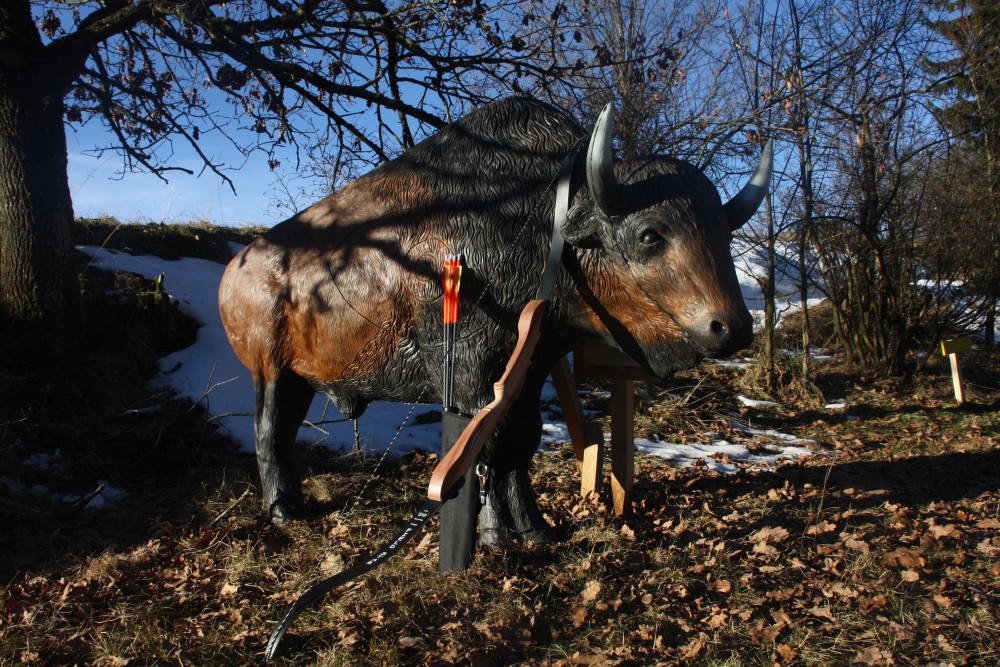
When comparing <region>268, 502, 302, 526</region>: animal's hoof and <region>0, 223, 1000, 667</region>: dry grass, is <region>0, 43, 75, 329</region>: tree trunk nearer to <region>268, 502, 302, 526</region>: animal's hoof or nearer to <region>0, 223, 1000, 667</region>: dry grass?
<region>0, 223, 1000, 667</region>: dry grass

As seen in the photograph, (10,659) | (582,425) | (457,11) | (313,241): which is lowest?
(10,659)

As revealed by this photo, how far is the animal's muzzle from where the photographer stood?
271 cm

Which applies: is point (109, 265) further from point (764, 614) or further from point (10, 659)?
point (764, 614)

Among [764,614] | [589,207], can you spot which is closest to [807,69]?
[589,207]

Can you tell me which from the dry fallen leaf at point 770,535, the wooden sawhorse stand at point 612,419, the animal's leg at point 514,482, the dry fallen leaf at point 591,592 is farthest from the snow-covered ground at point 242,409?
the dry fallen leaf at point 591,592

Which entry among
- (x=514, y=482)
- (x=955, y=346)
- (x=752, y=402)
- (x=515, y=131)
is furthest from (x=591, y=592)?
(x=955, y=346)

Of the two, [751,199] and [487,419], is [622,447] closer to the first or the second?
[751,199]

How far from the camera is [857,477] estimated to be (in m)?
5.00

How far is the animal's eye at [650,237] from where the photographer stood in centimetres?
289

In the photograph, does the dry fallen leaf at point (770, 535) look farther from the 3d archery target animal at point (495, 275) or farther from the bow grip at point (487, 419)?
the bow grip at point (487, 419)

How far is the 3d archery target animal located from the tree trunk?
7.79 ft

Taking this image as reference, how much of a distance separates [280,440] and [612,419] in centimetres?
196

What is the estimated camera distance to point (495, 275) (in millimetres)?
3119

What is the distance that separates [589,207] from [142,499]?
132 inches
